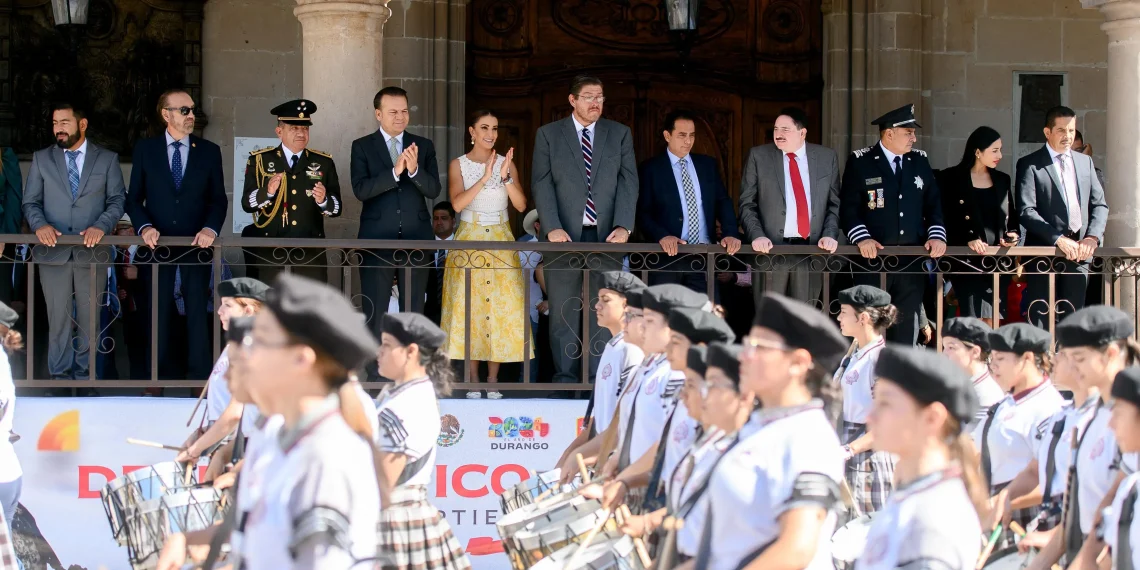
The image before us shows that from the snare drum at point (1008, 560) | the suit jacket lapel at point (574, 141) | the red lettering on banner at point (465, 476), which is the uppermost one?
the suit jacket lapel at point (574, 141)

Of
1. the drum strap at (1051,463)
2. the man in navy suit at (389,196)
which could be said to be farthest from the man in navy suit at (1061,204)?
the drum strap at (1051,463)

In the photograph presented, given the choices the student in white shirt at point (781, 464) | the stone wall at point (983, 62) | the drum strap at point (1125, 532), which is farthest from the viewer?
the stone wall at point (983, 62)

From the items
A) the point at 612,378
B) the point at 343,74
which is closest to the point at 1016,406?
the point at 612,378

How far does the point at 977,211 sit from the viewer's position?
9758 mm

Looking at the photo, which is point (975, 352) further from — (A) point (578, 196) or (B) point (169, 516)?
(B) point (169, 516)

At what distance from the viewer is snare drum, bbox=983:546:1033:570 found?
562 centimetres

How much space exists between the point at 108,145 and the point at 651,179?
14.3 feet

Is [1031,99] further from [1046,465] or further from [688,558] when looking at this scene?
[688,558]

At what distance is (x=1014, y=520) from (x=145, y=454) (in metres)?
5.16

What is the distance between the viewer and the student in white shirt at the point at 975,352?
7461mm

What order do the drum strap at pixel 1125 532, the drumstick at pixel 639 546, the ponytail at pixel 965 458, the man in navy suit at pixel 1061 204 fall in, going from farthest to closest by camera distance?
1. the man in navy suit at pixel 1061 204
2. the drumstick at pixel 639 546
3. the drum strap at pixel 1125 532
4. the ponytail at pixel 965 458

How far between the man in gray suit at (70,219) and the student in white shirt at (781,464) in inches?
228

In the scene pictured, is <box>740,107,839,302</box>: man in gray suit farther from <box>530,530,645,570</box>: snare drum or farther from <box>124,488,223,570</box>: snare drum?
<box>530,530,645,570</box>: snare drum

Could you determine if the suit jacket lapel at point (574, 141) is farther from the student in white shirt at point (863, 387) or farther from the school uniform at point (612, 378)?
the school uniform at point (612, 378)
